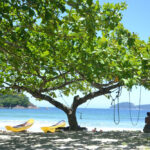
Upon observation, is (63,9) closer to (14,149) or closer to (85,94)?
(14,149)

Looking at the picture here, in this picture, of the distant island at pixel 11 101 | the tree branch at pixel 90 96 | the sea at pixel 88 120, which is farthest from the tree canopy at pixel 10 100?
the tree branch at pixel 90 96

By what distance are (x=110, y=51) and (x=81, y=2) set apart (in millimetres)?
3235

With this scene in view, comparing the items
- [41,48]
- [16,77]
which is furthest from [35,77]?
[41,48]

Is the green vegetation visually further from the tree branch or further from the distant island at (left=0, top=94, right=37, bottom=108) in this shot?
the tree branch

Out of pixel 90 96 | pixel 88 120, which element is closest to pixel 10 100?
pixel 88 120

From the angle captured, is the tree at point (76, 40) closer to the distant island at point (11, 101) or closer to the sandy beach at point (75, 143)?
the sandy beach at point (75, 143)

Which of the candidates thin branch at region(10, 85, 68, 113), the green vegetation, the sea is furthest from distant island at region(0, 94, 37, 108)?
thin branch at region(10, 85, 68, 113)

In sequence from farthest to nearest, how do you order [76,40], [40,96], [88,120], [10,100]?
[10,100] < [88,120] < [40,96] < [76,40]

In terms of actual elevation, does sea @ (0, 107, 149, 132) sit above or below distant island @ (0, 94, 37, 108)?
below

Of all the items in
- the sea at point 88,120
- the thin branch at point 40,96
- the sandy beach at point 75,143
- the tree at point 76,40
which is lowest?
the sea at point 88,120

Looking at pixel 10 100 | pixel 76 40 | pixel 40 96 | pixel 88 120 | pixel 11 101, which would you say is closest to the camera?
pixel 76 40

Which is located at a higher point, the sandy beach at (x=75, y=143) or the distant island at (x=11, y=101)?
the distant island at (x=11, y=101)

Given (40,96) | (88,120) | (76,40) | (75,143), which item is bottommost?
(88,120)

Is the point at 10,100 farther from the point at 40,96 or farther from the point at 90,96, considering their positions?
the point at 90,96
